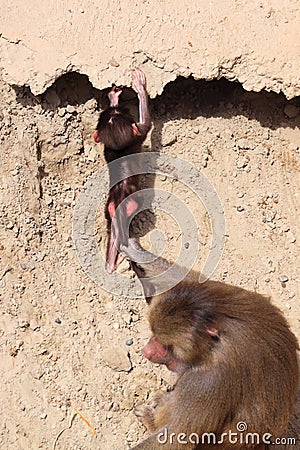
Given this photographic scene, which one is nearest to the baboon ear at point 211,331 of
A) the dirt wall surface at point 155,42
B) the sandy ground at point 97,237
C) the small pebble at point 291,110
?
the sandy ground at point 97,237

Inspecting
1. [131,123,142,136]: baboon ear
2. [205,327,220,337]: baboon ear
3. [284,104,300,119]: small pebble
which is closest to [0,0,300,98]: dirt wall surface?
[131,123,142,136]: baboon ear

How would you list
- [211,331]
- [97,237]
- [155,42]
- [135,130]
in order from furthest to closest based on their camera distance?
[97,237], [135,130], [155,42], [211,331]

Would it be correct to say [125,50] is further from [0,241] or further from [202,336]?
[202,336]

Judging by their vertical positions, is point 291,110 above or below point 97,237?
above

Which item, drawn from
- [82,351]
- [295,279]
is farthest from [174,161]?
[82,351]

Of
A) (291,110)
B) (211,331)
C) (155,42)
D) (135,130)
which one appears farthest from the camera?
(291,110)

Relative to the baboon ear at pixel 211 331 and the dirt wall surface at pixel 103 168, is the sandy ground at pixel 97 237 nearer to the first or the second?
the dirt wall surface at pixel 103 168

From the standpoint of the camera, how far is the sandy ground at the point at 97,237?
4.96 meters

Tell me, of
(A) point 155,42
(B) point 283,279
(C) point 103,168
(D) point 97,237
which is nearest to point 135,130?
(C) point 103,168

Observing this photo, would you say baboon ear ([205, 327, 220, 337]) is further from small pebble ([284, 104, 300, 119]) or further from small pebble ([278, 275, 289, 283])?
small pebble ([284, 104, 300, 119])

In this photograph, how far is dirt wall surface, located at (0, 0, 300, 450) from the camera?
500 centimetres

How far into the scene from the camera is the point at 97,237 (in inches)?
222

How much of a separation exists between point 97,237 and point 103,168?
60 cm

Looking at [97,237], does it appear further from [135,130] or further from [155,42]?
[155,42]
